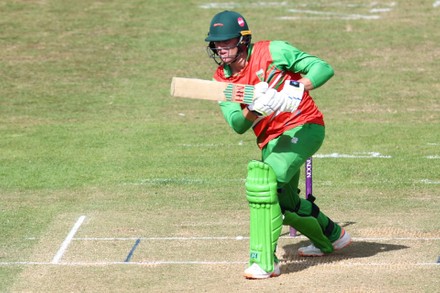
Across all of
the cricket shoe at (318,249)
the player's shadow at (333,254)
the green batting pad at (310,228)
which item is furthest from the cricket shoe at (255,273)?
the cricket shoe at (318,249)

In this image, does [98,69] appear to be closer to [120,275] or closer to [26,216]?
[26,216]

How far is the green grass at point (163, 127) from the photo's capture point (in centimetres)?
1066

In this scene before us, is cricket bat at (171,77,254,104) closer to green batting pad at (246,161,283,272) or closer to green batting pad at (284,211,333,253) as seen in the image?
green batting pad at (246,161,283,272)

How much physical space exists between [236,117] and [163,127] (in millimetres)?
7180

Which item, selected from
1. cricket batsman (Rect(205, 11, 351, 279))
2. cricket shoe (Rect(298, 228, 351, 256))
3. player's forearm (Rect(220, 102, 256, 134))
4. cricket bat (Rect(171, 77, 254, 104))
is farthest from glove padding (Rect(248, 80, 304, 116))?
cricket shoe (Rect(298, 228, 351, 256))

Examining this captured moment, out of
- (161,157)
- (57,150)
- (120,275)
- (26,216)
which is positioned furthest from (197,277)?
(57,150)

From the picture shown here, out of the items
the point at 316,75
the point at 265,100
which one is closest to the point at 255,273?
the point at 265,100

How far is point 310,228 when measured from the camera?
29.2 feet

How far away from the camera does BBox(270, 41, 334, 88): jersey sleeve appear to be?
8328 millimetres

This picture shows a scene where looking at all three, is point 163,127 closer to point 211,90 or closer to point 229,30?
point 229,30

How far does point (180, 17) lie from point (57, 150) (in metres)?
7.81

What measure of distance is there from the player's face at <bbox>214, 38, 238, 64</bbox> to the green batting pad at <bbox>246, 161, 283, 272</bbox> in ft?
2.94

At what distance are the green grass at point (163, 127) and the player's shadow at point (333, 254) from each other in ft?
1.26

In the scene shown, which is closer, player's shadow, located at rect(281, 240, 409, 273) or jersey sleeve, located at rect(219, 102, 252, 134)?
jersey sleeve, located at rect(219, 102, 252, 134)
